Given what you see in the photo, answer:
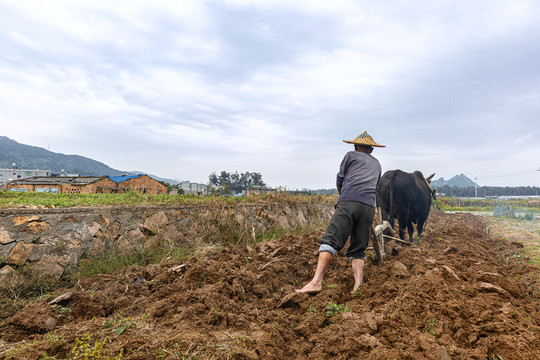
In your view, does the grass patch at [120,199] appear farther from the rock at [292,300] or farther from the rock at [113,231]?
the rock at [292,300]

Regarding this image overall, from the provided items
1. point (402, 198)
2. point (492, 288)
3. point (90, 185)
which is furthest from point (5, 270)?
point (90, 185)

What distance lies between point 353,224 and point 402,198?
4588 mm

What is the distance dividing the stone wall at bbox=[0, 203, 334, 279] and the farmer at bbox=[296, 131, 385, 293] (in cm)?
346

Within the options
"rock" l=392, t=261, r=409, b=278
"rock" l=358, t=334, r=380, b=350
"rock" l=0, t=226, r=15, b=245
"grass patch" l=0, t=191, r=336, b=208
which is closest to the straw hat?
"rock" l=392, t=261, r=409, b=278

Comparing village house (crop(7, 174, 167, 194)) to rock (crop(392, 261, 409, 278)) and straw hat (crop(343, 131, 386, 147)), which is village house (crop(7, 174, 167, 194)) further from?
rock (crop(392, 261, 409, 278))

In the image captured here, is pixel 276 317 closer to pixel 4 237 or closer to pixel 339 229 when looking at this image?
pixel 339 229

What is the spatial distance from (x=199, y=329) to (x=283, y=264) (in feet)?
7.58

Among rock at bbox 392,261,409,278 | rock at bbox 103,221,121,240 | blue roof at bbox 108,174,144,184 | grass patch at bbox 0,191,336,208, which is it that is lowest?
rock at bbox 392,261,409,278

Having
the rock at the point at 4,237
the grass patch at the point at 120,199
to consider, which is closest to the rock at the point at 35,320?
the rock at the point at 4,237

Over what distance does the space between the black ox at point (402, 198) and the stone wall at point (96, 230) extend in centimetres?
307

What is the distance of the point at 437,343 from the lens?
240 cm

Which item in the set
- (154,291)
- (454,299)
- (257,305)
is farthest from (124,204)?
(454,299)

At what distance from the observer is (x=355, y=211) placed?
427cm

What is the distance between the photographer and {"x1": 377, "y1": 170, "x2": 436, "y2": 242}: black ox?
8.35 metres
